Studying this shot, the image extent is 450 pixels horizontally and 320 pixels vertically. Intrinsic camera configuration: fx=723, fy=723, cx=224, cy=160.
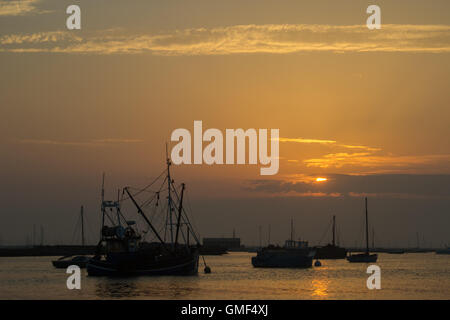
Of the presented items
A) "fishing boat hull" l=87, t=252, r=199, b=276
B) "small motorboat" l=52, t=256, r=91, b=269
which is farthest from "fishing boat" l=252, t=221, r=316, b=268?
"fishing boat hull" l=87, t=252, r=199, b=276

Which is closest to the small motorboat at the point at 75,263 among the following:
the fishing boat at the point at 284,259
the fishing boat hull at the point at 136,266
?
the fishing boat at the point at 284,259

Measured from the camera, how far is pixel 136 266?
10762 centimetres

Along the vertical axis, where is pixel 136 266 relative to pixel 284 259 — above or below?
above

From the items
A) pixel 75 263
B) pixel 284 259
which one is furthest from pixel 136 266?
pixel 284 259

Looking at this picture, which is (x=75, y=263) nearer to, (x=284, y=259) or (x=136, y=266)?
(x=284, y=259)

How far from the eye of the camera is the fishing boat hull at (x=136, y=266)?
350ft

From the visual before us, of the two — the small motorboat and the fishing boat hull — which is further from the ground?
the fishing boat hull

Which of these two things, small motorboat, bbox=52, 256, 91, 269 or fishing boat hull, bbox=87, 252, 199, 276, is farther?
small motorboat, bbox=52, 256, 91, 269

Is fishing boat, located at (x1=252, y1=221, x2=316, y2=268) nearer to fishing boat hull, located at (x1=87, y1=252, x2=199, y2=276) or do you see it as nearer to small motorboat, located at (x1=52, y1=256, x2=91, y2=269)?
small motorboat, located at (x1=52, y1=256, x2=91, y2=269)

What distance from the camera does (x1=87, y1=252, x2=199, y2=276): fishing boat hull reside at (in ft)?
350
